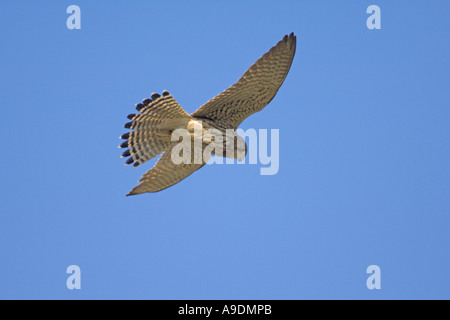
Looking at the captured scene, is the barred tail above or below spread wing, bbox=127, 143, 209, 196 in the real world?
above

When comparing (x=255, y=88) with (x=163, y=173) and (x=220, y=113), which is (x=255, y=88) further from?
(x=163, y=173)

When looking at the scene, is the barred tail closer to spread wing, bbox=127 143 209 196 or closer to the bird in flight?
the bird in flight

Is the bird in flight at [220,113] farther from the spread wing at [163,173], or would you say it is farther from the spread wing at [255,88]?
the spread wing at [163,173]

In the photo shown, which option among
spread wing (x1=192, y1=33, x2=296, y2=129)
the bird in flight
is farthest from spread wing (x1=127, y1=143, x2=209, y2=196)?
spread wing (x1=192, y1=33, x2=296, y2=129)

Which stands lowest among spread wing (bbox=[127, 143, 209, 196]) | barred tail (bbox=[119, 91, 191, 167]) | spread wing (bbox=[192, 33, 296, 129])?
spread wing (bbox=[127, 143, 209, 196])

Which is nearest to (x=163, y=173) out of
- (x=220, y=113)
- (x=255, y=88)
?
(x=220, y=113)

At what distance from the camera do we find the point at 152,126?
9.13m

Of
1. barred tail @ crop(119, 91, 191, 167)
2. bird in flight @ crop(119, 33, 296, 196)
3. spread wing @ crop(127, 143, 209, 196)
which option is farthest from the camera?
spread wing @ crop(127, 143, 209, 196)

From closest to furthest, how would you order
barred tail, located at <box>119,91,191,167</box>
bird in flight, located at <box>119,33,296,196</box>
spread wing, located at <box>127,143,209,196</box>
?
barred tail, located at <box>119,91,191,167</box> → bird in flight, located at <box>119,33,296,196</box> → spread wing, located at <box>127,143,209,196</box>

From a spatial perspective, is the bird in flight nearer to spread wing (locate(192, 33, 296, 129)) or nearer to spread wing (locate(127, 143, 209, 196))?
spread wing (locate(192, 33, 296, 129))

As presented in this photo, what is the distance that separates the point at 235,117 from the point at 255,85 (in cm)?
56

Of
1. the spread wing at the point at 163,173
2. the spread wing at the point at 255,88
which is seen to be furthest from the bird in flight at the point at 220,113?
the spread wing at the point at 163,173

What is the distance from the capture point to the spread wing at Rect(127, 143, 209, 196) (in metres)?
9.58

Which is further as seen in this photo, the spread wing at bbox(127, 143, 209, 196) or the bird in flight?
the spread wing at bbox(127, 143, 209, 196)
